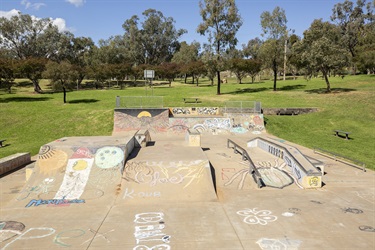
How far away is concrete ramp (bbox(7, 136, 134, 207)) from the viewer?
1213cm

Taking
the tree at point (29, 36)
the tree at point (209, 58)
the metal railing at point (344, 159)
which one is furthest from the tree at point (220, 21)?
the tree at point (29, 36)

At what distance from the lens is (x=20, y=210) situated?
11117 millimetres

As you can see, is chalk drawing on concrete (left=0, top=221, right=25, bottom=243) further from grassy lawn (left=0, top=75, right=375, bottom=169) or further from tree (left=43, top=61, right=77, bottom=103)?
tree (left=43, top=61, right=77, bottom=103)

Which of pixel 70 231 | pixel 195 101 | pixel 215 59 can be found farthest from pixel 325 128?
pixel 70 231

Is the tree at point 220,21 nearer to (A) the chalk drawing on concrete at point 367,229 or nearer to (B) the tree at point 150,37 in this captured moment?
(A) the chalk drawing on concrete at point 367,229

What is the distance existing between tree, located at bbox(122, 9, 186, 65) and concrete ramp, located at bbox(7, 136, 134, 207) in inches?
3377

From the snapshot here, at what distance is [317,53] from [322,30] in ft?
13.5

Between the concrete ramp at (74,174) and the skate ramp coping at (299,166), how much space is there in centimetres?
920

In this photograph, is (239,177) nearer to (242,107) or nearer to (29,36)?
(242,107)

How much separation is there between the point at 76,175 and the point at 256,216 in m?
8.58

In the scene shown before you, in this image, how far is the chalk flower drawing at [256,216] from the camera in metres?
10.2

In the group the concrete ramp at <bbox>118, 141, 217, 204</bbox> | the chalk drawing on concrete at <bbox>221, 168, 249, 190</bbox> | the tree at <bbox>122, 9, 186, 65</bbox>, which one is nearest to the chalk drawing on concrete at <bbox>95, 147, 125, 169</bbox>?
the concrete ramp at <bbox>118, 141, 217, 204</bbox>

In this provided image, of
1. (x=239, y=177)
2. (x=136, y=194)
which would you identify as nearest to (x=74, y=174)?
(x=136, y=194)

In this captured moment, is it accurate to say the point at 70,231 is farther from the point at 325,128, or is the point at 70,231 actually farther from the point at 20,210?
the point at 325,128
